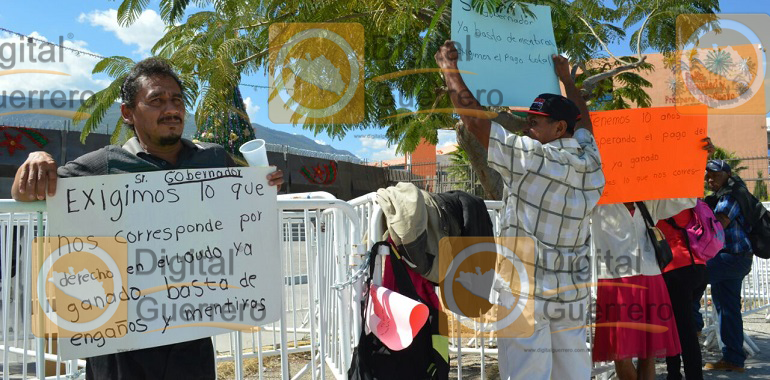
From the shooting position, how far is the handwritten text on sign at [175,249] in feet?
7.11

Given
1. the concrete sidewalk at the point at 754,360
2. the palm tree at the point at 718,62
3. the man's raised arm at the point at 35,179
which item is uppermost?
the palm tree at the point at 718,62

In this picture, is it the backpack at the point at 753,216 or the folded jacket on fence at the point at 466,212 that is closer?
the folded jacket on fence at the point at 466,212

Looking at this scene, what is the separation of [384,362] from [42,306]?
1440 millimetres

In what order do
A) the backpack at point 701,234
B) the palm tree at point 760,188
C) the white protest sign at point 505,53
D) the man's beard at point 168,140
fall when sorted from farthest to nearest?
the palm tree at point 760,188 < the backpack at point 701,234 < the white protest sign at point 505,53 < the man's beard at point 168,140

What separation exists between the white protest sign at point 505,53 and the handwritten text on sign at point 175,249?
4.74ft

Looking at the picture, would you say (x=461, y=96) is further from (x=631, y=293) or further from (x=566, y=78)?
(x=631, y=293)

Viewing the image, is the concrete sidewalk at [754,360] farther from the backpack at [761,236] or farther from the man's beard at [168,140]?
the man's beard at [168,140]

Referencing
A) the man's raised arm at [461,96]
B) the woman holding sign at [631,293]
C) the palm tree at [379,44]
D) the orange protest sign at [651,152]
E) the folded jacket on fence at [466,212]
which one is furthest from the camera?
the palm tree at [379,44]

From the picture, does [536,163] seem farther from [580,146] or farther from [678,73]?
[678,73]

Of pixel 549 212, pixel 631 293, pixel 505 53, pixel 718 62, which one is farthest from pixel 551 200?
pixel 718 62

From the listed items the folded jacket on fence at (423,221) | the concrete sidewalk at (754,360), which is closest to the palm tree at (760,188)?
the concrete sidewalk at (754,360)

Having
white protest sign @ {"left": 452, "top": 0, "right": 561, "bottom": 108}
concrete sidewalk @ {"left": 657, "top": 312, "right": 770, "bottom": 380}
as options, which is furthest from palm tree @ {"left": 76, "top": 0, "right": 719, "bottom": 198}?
concrete sidewalk @ {"left": 657, "top": 312, "right": 770, "bottom": 380}

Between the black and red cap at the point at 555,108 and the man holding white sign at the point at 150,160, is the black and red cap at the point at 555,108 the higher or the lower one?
the higher one

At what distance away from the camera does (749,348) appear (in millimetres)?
5938
